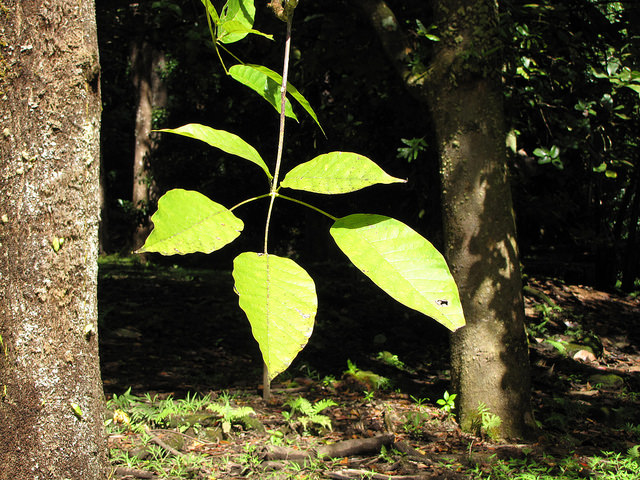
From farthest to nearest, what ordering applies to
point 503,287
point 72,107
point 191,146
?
1. point 191,146
2. point 503,287
3. point 72,107

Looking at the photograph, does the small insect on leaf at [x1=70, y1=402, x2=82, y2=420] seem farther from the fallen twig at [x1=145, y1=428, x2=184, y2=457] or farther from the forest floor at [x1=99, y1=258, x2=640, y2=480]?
the fallen twig at [x1=145, y1=428, x2=184, y2=457]

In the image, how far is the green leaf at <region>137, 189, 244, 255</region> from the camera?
1.09ft

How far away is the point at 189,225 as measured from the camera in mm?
344

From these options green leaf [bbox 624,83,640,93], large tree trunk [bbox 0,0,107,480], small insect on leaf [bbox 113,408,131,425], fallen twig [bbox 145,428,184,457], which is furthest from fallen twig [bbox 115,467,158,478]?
green leaf [bbox 624,83,640,93]

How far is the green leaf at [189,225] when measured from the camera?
0.33m

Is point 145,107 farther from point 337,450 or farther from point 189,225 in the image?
point 189,225

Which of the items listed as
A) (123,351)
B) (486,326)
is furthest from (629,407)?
(123,351)

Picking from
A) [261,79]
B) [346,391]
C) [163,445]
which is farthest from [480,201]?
[261,79]

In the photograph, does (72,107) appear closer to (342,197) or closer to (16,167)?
(16,167)

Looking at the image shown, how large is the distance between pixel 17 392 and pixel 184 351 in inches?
144

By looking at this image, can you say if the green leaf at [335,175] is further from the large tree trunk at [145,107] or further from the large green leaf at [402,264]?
the large tree trunk at [145,107]

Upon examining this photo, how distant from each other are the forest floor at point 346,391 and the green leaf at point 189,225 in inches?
110

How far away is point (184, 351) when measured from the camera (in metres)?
5.38

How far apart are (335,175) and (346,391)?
429cm
